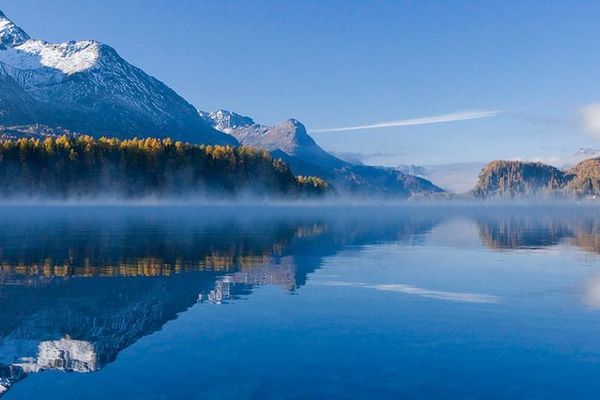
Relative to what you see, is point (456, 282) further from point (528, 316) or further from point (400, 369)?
point (400, 369)

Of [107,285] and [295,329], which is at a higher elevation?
[107,285]

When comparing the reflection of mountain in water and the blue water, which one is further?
the reflection of mountain in water

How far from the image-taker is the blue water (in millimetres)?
17031

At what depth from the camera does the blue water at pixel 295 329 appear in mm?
17031

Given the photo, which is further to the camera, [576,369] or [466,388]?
[576,369]

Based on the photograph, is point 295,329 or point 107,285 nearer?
point 295,329

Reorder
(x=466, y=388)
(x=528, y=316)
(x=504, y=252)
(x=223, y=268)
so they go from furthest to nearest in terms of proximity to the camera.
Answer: (x=504, y=252), (x=223, y=268), (x=528, y=316), (x=466, y=388)

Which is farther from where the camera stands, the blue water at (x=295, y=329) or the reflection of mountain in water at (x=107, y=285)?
the reflection of mountain in water at (x=107, y=285)

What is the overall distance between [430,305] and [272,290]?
8.20m

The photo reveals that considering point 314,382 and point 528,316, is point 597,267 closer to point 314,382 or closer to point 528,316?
point 528,316

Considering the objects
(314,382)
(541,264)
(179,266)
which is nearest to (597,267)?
(541,264)

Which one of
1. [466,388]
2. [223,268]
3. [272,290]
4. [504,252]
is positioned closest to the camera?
[466,388]

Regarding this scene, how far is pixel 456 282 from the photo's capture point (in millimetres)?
34844

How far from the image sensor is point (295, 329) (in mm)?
23094
